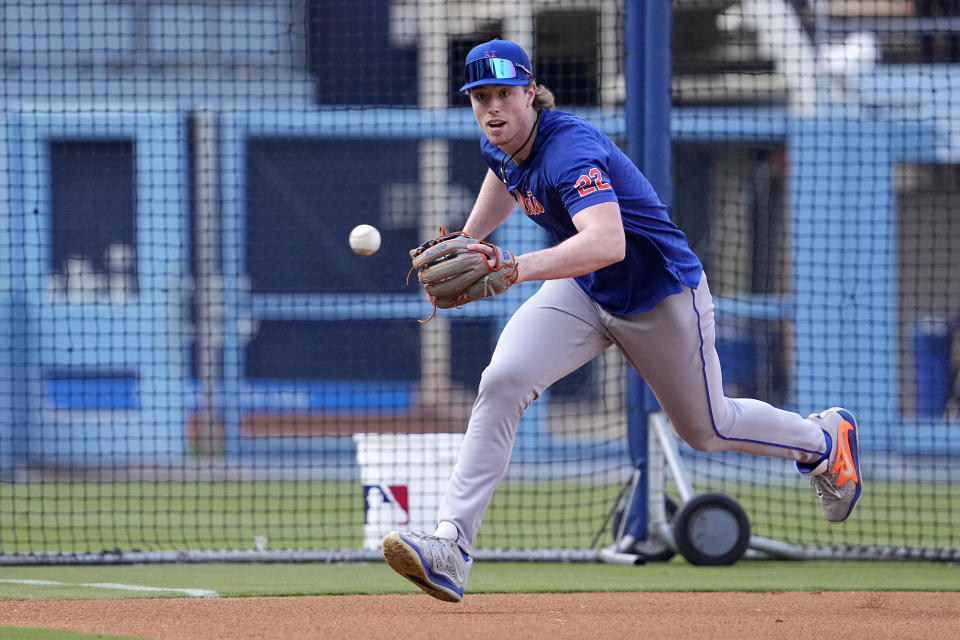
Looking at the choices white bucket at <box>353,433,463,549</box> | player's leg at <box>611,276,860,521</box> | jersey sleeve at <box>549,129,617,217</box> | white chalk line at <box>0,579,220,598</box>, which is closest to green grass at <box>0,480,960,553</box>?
white bucket at <box>353,433,463,549</box>

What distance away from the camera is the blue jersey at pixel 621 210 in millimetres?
4141

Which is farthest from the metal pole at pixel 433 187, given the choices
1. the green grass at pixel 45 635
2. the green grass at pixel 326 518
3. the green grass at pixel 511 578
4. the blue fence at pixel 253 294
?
the green grass at pixel 45 635

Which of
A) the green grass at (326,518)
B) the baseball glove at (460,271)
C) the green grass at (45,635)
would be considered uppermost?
the baseball glove at (460,271)

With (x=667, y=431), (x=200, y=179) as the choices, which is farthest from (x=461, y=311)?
(x=667, y=431)

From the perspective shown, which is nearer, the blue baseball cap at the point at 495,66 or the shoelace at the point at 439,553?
the shoelace at the point at 439,553

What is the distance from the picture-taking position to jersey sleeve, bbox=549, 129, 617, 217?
3.92 metres

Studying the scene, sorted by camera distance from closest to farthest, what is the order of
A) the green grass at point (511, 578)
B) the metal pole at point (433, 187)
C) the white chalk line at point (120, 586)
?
1. the white chalk line at point (120, 586)
2. the green grass at point (511, 578)
3. the metal pole at point (433, 187)

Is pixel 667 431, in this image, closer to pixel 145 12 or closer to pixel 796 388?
pixel 796 388

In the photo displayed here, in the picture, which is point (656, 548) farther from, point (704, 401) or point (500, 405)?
point (500, 405)

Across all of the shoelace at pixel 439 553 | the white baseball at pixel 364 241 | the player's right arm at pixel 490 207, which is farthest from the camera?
the white baseball at pixel 364 241

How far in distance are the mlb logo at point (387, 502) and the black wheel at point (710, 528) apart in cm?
143

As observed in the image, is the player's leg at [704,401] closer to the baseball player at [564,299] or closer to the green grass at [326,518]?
the baseball player at [564,299]

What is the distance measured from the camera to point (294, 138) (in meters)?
12.3

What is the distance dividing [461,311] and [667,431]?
5006 millimetres
